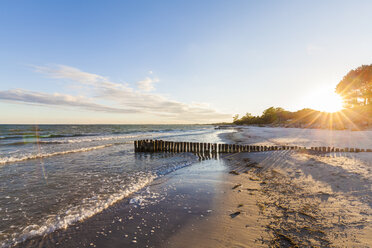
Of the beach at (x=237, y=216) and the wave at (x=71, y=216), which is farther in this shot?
the wave at (x=71, y=216)

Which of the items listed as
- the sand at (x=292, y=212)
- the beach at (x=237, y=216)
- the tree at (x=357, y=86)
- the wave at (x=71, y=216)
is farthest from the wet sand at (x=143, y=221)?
the tree at (x=357, y=86)

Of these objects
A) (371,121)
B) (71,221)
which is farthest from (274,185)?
(371,121)

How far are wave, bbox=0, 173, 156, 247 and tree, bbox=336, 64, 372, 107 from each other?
2570 inches

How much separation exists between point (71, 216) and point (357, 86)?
71.9 meters

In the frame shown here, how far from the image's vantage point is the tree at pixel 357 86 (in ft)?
160

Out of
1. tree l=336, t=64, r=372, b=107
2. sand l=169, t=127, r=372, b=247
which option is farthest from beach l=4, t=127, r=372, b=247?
tree l=336, t=64, r=372, b=107

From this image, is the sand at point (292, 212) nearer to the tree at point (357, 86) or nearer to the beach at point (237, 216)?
the beach at point (237, 216)

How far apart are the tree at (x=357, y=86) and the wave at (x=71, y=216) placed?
6529 cm

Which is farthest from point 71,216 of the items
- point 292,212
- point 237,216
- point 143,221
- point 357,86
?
point 357,86

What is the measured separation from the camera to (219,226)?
4293mm

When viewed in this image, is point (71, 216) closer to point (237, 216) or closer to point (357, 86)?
point (237, 216)

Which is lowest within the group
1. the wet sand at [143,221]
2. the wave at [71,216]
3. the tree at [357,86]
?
the wave at [71,216]

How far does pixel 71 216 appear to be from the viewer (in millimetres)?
5137

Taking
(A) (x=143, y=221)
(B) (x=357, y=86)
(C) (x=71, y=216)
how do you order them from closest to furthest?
1. (A) (x=143, y=221)
2. (C) (x=71, y=216)
3. (B) (x=357, y=86)
